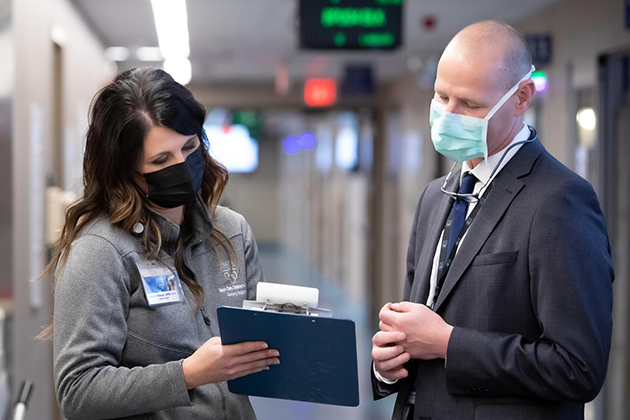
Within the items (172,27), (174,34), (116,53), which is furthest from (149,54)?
(172,27)

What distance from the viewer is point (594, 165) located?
384 centimetres

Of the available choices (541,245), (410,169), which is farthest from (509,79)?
(410,169)

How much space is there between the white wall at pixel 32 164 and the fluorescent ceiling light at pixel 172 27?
67 centimetres

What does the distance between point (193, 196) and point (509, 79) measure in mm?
774

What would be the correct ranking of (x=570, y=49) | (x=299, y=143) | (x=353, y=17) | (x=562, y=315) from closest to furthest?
(x=562, y=315) < (x=353, y=17) < (x=570, y=49) < (x=299, y=143)

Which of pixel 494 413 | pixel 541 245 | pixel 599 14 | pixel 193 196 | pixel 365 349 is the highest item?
pixel 599 14

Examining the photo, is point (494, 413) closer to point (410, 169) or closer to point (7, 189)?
point (7, 189)

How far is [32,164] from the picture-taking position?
11.1 feet

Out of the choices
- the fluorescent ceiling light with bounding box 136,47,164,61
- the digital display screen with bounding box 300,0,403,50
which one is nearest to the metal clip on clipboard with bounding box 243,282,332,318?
the digital display screen with bounding box 300,0,403,50

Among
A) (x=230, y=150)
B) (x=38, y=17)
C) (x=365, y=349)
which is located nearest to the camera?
(x=38, y=17)

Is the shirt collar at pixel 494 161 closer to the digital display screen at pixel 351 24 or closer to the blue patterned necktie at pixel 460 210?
the blue patterned necktie at pixel 460 210

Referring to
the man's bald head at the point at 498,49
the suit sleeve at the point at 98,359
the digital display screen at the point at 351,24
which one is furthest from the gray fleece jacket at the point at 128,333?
the digital display screen at the point at 351,24

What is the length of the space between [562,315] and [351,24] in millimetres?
2802

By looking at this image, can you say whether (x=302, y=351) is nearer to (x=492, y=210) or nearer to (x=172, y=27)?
(x=492, y=210)
